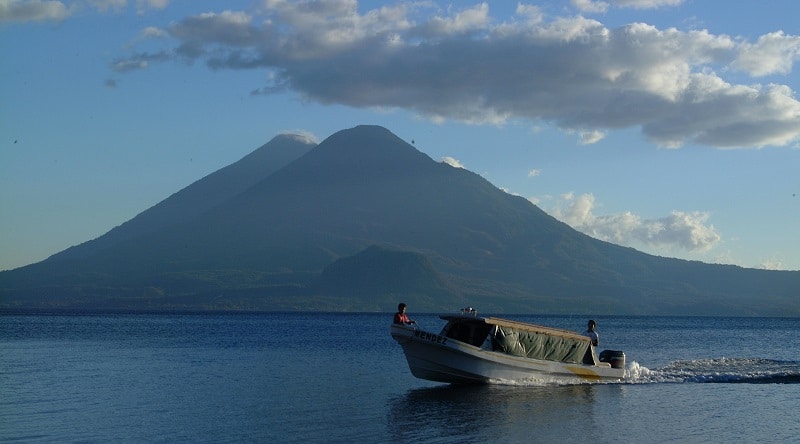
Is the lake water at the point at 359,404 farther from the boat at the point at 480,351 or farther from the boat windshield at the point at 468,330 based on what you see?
the boat windshield at the point at 468,330

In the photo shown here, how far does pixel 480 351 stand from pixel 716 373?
1547 cm

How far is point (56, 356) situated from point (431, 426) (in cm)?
3407

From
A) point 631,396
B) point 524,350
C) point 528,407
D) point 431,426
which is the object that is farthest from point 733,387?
point 431,426

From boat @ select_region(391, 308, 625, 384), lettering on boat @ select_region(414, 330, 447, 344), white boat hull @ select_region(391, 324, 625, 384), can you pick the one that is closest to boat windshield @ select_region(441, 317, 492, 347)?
boat @ select_region(391, 308, 625, 384)

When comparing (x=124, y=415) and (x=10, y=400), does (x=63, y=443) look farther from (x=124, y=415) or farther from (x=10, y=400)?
(x=10, y=400)

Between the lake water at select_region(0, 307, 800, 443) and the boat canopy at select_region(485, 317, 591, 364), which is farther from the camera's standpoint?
the boat canopy at select_region(485, 317, 591, 364)

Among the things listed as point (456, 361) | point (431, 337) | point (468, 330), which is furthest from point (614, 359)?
point (431, 337)

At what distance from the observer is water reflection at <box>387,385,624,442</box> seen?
2972 cm

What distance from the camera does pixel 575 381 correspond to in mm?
42531

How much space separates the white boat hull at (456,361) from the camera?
38656mm

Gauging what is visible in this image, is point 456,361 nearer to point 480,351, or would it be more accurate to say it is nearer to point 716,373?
point 480,351

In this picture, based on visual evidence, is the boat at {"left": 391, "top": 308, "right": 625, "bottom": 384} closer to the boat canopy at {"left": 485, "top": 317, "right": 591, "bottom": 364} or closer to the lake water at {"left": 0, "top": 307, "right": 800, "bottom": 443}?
the boat canopy at {"left": 485, "top": 317, "right": 591, "bottom": 364}

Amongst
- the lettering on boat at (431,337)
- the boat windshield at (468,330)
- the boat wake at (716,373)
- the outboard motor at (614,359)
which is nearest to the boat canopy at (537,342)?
the boat windshield at (468,330)

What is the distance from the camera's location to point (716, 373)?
158ft
